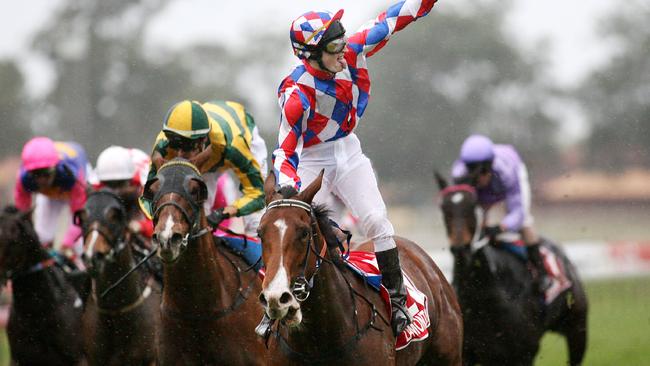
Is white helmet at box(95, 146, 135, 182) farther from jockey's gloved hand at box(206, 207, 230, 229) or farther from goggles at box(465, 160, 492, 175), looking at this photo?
goggles at box(465, 160, 492, 175)

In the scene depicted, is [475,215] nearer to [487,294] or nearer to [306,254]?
[487,294]

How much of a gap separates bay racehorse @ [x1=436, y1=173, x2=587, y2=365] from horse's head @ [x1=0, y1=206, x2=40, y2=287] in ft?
10.7

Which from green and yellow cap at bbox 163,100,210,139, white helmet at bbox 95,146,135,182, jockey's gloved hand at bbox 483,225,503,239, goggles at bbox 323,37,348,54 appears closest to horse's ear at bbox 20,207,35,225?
white helmet at bbox 95,146,135,182

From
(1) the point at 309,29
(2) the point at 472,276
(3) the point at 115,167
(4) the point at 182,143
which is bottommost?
(2) the point at 472,276

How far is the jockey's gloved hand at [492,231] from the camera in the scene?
9539 millimetres

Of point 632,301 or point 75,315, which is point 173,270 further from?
point 632,301

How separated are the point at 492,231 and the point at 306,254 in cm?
480

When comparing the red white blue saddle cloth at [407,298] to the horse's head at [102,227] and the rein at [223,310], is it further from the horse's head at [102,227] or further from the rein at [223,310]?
the horse's head at [102,227]

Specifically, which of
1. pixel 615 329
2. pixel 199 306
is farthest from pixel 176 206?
pixel 615 329

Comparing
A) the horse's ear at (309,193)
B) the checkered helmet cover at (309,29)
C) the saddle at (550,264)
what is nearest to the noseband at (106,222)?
the checkered helmet cover at (309,29)

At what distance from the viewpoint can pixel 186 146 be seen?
6.87 metres

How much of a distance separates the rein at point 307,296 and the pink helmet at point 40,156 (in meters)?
3.68

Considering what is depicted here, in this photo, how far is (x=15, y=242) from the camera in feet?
25.6

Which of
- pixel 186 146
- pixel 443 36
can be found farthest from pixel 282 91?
pixel 443 36
